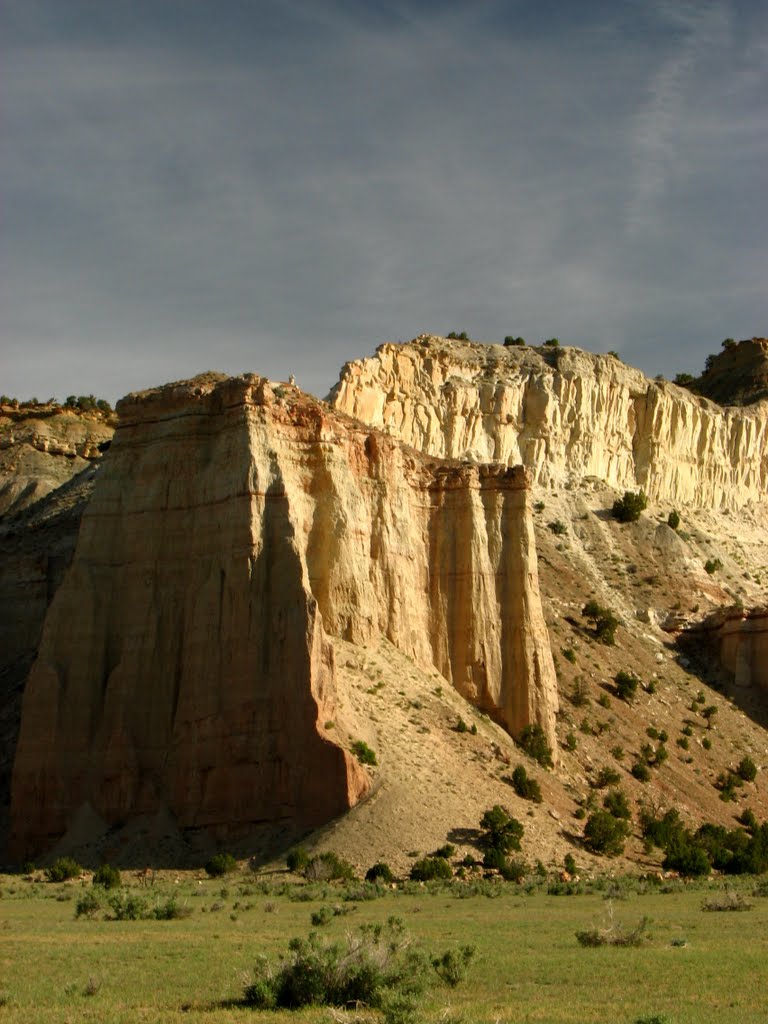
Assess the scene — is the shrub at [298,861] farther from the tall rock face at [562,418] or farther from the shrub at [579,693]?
the tall rock face at [562,418]

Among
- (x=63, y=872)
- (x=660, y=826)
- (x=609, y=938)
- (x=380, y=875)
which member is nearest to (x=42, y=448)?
(x=660, y=826)

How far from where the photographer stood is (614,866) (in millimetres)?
48125

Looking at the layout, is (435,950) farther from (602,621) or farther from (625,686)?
(602,621)

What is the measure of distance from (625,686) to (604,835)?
18784 millimetres

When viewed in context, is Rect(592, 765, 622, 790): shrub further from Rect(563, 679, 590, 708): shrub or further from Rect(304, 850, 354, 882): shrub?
Rect(304, 850, 354, 882): shrub

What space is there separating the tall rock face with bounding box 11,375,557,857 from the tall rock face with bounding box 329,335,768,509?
62.6ft

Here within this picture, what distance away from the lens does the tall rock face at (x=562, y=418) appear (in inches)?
3081

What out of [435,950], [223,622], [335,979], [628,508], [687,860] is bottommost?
[335,979]

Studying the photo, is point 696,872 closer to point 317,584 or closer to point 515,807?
point 515,807

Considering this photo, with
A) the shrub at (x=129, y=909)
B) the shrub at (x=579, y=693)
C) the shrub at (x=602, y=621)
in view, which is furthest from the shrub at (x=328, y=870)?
the shrub at (x=602, y=621)

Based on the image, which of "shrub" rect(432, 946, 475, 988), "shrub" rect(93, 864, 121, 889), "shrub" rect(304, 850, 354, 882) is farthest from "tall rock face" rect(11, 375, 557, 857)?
"shrub" rect(432, 946, 475, 988)

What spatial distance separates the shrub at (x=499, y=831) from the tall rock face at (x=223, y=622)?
13.1 feet

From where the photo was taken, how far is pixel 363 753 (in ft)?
148

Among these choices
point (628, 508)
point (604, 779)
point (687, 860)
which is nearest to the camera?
point (687, 860)
